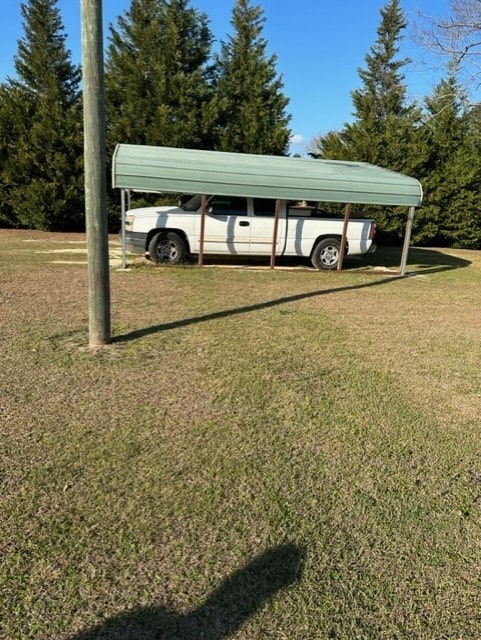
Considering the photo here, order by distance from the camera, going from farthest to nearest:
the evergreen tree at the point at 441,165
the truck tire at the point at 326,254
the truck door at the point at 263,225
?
1. the evergreen tree at the point at 441,165
2. the truck tire at the point at 326,254
3. the truck door at the point at 263,225

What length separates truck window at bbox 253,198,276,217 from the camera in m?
10.7

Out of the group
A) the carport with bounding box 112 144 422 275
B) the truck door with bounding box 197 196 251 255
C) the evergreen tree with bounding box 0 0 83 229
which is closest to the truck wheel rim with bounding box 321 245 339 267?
the carport with bounding box 112 144 422 275

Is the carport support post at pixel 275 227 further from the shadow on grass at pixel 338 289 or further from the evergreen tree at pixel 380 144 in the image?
the evergreen tree at pixel 380 144

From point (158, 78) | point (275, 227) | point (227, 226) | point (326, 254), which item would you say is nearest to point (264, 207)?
point (275, 227)

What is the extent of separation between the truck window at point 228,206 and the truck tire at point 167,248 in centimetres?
94

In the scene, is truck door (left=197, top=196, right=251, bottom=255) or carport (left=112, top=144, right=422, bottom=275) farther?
truck door (left=197, top=196, right=251, bottom=255)

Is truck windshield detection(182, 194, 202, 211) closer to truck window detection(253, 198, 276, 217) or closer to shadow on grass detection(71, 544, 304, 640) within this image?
truck window detection(253, 198, 276, 217)

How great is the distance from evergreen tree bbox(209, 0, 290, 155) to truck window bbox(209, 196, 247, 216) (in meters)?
6.99

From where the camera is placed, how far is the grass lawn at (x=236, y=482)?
2.20 m

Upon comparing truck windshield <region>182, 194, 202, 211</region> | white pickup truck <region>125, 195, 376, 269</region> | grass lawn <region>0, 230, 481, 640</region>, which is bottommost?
grass lawn <region>0, 230, 481, 640</region>

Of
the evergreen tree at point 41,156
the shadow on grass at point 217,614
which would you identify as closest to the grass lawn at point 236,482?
the shadow on grass at point 217,614

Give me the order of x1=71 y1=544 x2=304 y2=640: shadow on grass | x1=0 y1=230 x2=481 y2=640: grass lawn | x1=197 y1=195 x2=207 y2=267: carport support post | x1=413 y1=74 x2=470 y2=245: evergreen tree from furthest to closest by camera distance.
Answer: x1=413 y1=74 x2=470 y2=245: evergreen tree, x1=197 y1=195 x2=207 y2=267: carport support post, x1=0 y1=230 x2=481 y2=640: grass lawn, x1=71 y1=544 x2=304 y2=640: shadow on grass

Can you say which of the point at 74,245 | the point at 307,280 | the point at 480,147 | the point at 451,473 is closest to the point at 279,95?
the point at 480,147

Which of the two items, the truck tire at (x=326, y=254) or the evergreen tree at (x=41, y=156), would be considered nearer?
the truck tire at (x=326, y=254)
